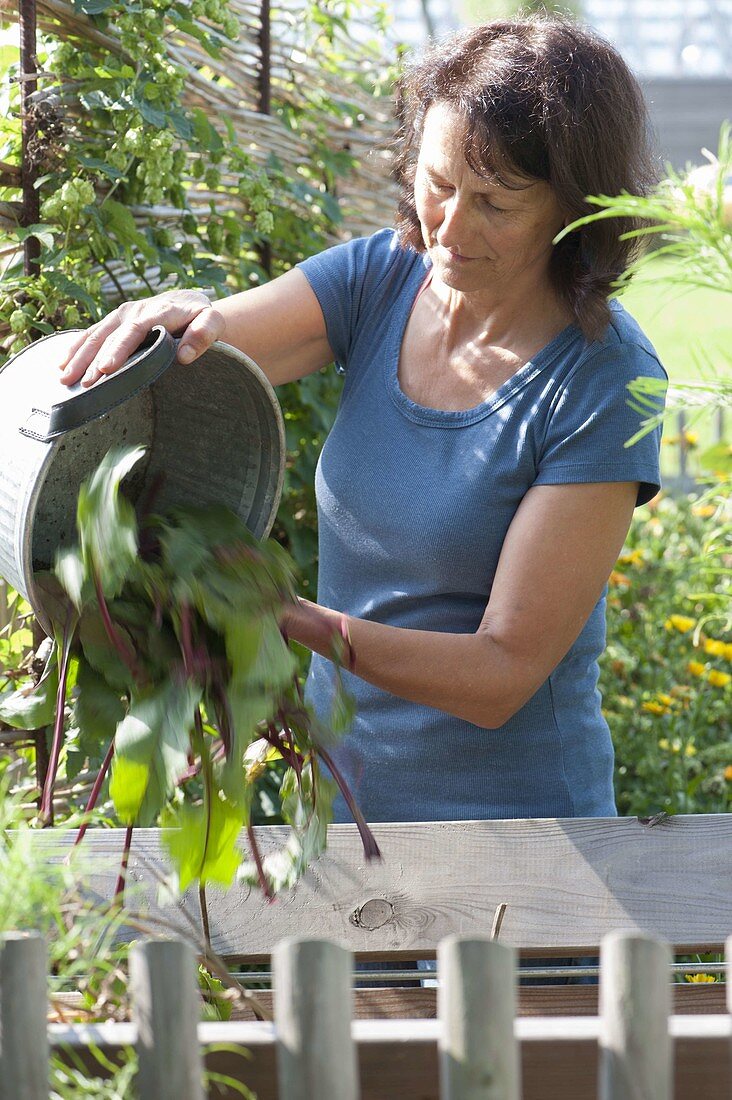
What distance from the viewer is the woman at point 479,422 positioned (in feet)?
4.66

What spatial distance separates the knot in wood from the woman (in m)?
0.15

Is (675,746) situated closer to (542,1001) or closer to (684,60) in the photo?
(542,1001)

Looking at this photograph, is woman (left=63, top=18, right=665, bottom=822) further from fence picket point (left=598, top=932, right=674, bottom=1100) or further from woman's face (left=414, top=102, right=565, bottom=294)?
fence picket point (left=598, top=932, right=674, bottom=1100)

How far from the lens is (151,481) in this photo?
57.8 inches

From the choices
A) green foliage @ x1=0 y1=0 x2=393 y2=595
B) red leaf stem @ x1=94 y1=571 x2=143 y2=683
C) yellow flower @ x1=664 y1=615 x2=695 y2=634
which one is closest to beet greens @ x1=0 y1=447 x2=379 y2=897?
red leaf stem @ x1=94 y1=571 x2=143 y2=683

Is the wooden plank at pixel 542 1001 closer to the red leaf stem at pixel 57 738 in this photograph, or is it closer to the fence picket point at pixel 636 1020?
Answer: the red leaf stem at pixel 57 738

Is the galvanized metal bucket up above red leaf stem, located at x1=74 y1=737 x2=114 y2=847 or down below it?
above

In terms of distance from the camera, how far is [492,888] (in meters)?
1.35

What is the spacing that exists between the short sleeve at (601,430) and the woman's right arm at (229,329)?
404mm

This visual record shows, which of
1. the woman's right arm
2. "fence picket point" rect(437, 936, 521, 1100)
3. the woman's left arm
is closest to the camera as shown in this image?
"fence picket point" rect(437, 936, 521, 1100)

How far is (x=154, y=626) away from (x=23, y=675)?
90cm

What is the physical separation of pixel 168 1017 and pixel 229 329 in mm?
1014

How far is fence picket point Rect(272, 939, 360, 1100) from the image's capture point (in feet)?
2.52

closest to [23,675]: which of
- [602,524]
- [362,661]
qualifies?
[362,661]
